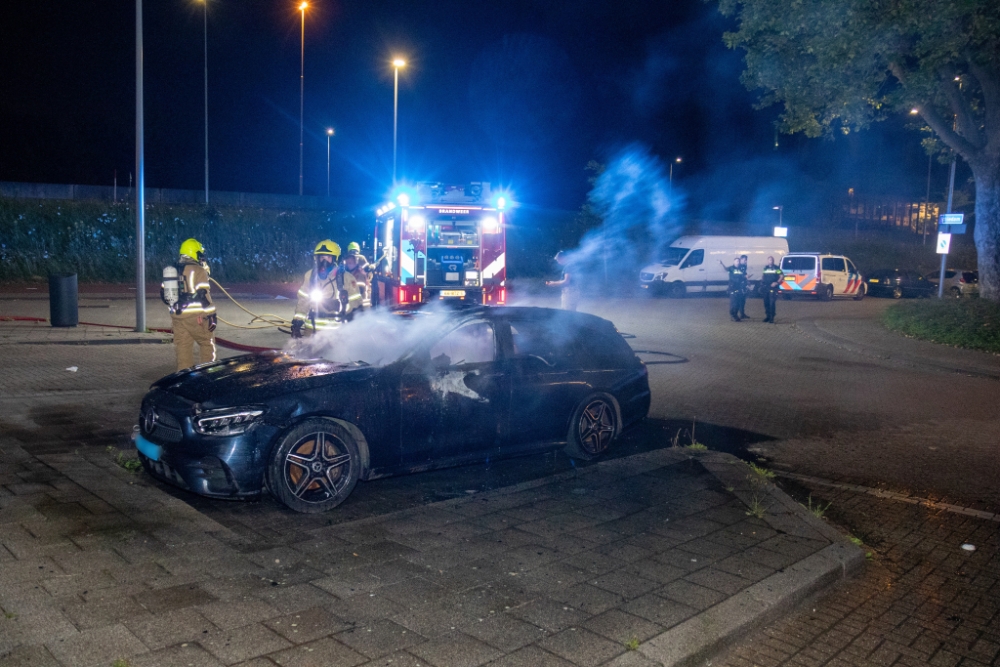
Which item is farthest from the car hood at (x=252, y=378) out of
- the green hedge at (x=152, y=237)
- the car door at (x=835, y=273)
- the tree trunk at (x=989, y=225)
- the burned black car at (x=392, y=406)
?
the green hedge at (x=152, y=237)

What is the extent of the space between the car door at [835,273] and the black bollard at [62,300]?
2652cm

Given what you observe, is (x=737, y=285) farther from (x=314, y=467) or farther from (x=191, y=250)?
(x=314, y=467)

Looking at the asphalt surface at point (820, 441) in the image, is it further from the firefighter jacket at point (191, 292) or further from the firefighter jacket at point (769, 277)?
the firefighter jacket at point (769, 277)

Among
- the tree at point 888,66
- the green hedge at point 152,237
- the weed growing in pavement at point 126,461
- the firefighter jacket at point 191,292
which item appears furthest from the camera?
the green hedge at point 152,237

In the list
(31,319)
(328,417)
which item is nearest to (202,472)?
(328,417)

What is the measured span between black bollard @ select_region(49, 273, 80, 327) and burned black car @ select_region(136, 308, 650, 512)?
11174mm

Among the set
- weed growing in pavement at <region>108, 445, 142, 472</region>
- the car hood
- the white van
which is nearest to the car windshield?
the white van

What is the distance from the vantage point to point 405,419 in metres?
6.23

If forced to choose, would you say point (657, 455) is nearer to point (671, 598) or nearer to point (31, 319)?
point (671, 598)

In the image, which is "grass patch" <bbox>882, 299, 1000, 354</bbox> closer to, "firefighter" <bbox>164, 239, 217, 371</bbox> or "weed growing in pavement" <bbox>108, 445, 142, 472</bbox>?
"firefighter" <bbox>164, 239, 217, 371</bbox>

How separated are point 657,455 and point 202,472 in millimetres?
3847

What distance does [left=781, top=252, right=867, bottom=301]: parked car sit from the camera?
105ft

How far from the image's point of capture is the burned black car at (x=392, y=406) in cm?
564

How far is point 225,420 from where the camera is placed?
5.62 m
